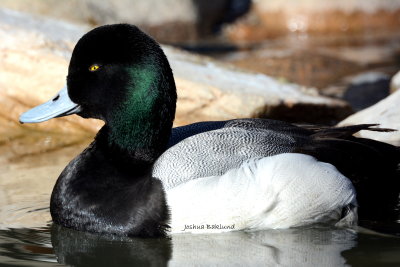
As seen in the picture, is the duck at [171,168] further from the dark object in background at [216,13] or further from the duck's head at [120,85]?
the dark object in background at [216,13]

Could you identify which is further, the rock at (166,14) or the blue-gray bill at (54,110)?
the rock at (166,14)

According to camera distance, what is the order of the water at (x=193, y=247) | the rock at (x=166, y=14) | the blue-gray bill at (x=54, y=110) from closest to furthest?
the water at (x=193, y=247), the blue-gray bill at (x=54, y=110), the rock at (x=166, y=14)

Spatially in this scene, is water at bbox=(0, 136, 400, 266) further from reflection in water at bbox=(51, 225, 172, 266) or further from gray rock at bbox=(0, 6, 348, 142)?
gray rock at bbox=(0, 6, 348, 142)

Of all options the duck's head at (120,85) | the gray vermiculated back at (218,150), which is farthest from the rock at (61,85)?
the duck's head at (120,85)

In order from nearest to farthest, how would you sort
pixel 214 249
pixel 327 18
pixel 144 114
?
pixel 214 249 < pixel 144 114 < pixel 327 18

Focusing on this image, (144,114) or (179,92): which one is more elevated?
(179,92)

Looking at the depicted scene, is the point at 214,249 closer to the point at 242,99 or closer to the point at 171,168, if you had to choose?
the point at 171,168

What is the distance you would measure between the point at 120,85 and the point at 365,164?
1.53 meters

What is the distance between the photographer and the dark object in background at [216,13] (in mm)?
11922

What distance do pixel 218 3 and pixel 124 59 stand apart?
7.90 m

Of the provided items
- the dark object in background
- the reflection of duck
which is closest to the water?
the reflection of duck

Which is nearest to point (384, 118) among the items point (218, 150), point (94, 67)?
point (218, 150)

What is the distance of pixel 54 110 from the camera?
482cm

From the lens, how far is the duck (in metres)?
4.54
